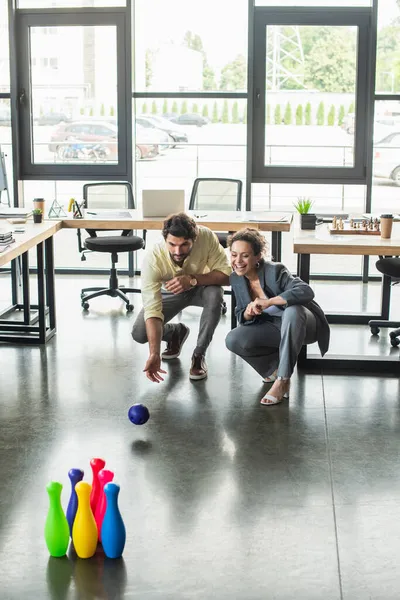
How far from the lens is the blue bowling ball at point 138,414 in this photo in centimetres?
404

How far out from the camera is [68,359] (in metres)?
5.23

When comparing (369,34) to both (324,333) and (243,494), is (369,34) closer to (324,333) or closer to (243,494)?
(324,333)

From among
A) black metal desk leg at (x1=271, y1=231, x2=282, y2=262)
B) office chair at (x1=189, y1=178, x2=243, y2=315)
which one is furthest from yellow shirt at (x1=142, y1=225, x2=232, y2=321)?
office chair at (x1=189, y1=178, x2=243, y2=315)

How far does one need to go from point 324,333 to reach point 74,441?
4.94ft

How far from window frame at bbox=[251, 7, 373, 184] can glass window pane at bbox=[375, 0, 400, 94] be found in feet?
0.31

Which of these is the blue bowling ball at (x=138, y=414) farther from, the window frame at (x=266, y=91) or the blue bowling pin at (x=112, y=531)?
the window frame at (x=266, y=91)

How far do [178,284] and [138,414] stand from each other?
0.99m

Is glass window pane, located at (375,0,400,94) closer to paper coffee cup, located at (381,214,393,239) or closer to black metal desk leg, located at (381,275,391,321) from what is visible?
black metal desk leg, located at (381,275,391,321)

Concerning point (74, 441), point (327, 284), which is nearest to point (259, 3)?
point (327, 284)

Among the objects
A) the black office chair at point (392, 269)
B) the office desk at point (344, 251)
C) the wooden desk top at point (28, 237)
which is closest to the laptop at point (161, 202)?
the wooden desk top at point (28, 237)

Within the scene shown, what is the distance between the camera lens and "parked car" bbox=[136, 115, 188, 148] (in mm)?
7559

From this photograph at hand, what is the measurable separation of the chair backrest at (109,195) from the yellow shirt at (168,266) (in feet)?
7.39

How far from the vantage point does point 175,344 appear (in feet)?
17.3

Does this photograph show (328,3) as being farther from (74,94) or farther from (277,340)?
(277,340)
